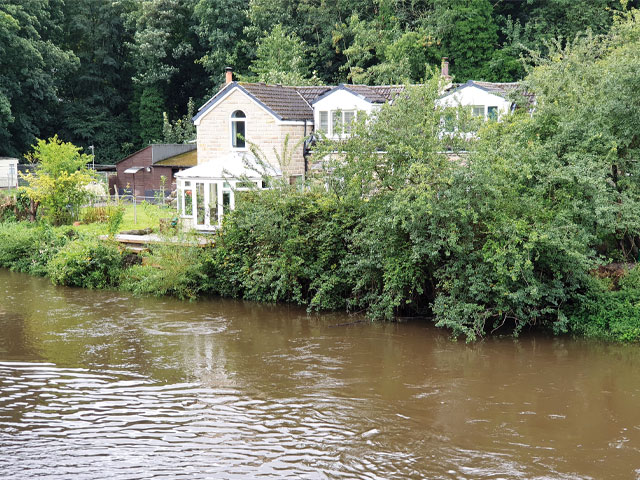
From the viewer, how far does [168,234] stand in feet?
74.9

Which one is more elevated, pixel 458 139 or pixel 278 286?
pixel 458 139

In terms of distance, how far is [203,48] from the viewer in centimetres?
5944

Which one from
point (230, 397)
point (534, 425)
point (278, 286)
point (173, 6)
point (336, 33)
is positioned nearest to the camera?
point (534, 425)

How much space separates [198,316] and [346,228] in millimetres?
4846

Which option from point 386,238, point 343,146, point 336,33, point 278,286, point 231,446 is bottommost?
point 231,446

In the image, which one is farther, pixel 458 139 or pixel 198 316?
pixel 198 316

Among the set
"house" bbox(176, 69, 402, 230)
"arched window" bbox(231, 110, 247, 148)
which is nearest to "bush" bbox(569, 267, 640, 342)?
"house" bbox(176, 69, 402, 230)

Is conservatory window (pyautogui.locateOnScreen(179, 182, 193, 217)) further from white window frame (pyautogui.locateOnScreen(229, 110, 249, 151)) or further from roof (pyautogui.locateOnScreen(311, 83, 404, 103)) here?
roof (pyautogui.locateOnScreen(311, 83, 404, 103))

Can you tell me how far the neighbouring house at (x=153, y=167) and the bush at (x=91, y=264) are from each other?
17390 millimetres

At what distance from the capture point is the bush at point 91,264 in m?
24.1

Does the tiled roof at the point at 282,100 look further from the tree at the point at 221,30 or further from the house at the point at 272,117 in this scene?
the tree at the point at 221,30

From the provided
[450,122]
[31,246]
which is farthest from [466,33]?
[31,246]

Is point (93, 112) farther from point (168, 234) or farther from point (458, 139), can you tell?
point (458, 139)

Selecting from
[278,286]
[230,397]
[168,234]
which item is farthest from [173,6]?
[230,397]
